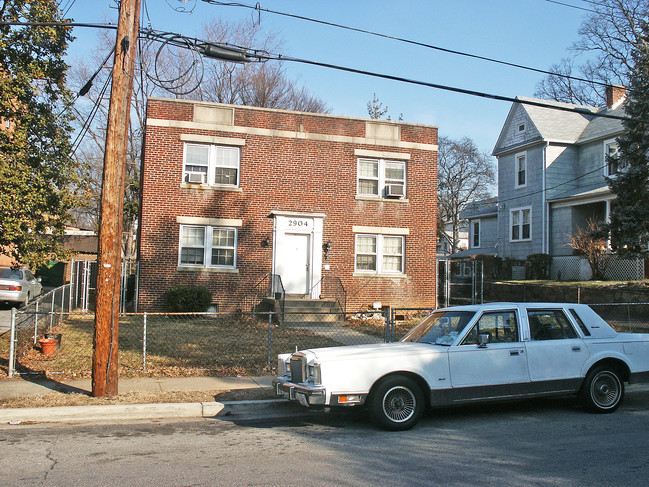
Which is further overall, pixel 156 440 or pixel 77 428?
pixel 77 428

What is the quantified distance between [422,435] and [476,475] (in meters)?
1.53

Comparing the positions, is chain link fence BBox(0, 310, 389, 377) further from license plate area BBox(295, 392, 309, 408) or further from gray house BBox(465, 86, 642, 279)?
gray house BBox(465, 86, 642, 279)

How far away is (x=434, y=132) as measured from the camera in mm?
21359

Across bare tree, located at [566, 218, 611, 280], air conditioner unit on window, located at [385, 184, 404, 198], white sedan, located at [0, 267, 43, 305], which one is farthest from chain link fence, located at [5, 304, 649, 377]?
bare tree, located at [566, 218, 611, 280]

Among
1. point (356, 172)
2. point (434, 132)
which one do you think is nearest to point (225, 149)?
point (356, 172)

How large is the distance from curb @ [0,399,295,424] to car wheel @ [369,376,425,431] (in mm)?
1865

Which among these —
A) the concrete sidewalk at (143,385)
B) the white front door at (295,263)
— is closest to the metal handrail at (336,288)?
the white front door at (295,263)

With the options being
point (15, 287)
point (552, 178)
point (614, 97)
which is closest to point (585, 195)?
point (552, 178)

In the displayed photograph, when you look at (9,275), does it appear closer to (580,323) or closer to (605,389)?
(580,323)

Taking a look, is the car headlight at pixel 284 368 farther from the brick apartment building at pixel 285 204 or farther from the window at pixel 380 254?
the window at pixel 380 254

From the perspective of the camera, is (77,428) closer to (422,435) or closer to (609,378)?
(422,435)

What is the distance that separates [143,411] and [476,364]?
177 inches

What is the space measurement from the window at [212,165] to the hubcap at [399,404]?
1361 cm

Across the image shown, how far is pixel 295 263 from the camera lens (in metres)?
19.7
